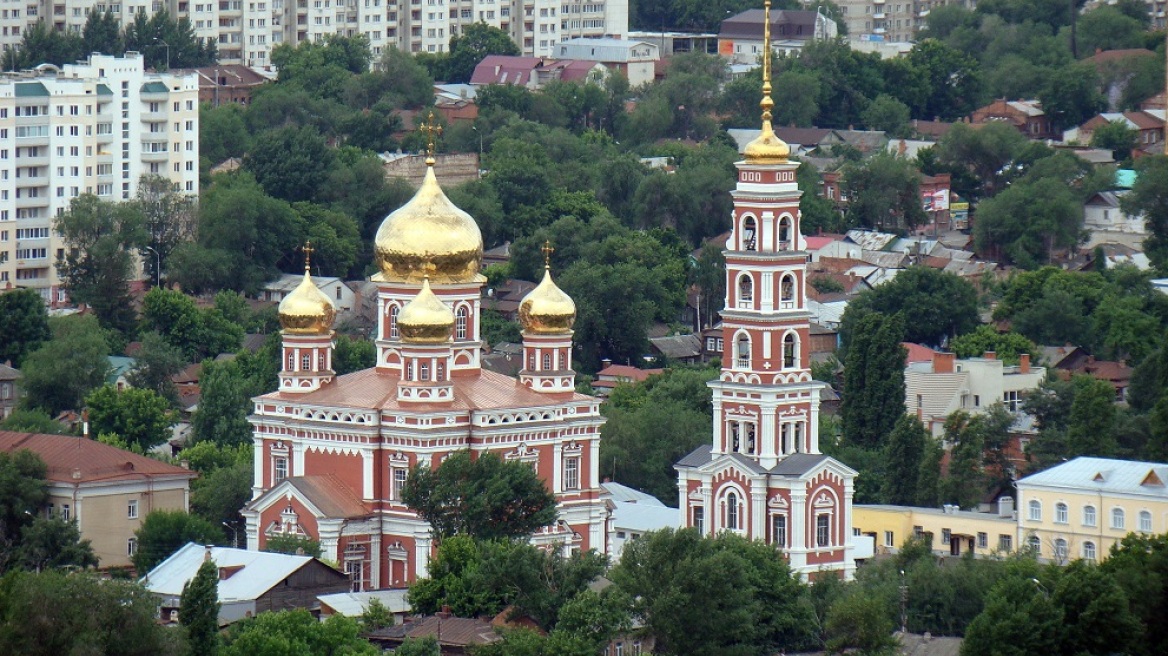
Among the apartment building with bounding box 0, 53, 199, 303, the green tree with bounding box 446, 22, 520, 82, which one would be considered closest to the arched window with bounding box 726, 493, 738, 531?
the apartment building with bounding box 0, 53, 199, 303

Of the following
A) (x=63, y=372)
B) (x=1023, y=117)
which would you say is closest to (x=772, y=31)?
(x=1023, y=117)

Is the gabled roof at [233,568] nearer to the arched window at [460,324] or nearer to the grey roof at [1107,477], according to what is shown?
the arched window at [460,324]

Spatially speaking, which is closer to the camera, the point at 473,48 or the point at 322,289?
the point at 322,289

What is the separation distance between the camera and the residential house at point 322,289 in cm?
9781

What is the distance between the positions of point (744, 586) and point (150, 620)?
27.8 ft

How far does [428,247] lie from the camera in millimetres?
69938

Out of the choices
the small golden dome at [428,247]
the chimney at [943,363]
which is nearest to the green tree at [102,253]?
the chimney at [943,363]

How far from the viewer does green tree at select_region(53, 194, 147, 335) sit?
95.2 m

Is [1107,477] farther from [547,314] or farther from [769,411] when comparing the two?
[547,314]

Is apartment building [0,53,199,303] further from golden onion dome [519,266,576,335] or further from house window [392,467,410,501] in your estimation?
house window [392,467,410,501]

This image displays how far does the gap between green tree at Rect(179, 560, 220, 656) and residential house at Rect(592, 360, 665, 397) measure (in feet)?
91.7

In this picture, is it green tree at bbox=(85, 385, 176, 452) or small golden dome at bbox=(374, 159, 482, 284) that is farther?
green tree at bbox=(85, 385, 176, 452)

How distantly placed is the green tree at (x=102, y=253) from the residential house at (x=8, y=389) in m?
6.24

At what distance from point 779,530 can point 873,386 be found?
556 inches
